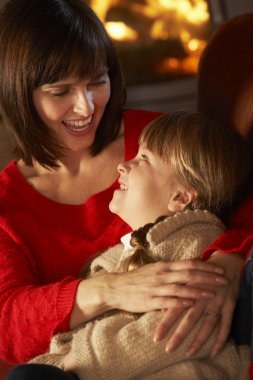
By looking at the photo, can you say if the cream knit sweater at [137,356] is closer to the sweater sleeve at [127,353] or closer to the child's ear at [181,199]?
the sweater sleeve at [127,353]

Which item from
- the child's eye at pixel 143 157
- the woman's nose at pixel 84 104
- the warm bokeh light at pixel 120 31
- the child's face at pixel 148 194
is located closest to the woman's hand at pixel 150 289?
the child's face at pixel 148 194

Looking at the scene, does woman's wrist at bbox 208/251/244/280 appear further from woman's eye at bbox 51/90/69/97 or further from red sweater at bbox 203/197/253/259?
woman's eye at bbox 51/90/69/97

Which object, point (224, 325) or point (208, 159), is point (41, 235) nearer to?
point (208, 159)

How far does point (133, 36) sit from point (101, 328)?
8.31ft

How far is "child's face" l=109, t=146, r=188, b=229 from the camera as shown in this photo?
1.47m

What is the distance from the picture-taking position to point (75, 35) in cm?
158

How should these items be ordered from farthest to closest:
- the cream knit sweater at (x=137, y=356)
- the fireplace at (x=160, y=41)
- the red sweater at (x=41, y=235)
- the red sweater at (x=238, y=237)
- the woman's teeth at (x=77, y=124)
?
1. the fireplace at (x=160, y=41)
2. the woman's teeth at (x=77, y=124)
3. the red sweater at (x=41, y=235)
4. the red sweater at (x=238, y=237)
5. the cream knit sweater at (x=137, y=356)

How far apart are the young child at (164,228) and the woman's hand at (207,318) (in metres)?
0.01

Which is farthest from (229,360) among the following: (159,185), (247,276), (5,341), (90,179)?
(90,179)

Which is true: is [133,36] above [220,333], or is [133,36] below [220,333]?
above

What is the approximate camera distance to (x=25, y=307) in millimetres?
1448

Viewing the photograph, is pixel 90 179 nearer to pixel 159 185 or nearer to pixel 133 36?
pixel 159 185

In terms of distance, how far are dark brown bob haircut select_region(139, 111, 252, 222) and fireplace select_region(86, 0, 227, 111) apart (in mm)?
2069

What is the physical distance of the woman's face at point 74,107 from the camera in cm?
160
